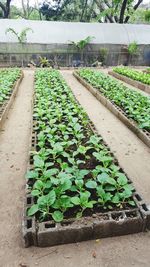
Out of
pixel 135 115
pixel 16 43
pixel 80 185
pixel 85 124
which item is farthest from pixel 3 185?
pixel 16 43

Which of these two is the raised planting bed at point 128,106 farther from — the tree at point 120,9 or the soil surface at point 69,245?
the tree at point 120,9

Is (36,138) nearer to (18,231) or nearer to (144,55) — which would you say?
(18,231)

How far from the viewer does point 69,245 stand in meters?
2.10

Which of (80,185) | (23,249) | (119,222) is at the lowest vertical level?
(23,249)

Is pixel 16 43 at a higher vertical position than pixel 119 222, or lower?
higher

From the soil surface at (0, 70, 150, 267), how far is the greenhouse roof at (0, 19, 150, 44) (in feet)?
43.7

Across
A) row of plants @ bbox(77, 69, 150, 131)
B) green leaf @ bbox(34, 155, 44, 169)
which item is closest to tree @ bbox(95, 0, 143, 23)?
row of plants @ bbox(77, 69, 150, 131)

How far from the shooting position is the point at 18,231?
225 cm

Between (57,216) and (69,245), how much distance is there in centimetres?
26

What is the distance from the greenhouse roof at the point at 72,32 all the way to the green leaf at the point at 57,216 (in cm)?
1626

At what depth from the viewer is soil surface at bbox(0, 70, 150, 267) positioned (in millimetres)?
1972

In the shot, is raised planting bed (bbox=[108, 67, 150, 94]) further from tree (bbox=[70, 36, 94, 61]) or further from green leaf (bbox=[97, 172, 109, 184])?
green leaf (bbox=[97, 172, 109, 184])

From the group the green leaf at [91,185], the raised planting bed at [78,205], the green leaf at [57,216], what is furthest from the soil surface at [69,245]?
the green leaf at [91,185]

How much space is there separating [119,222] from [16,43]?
16352mm
